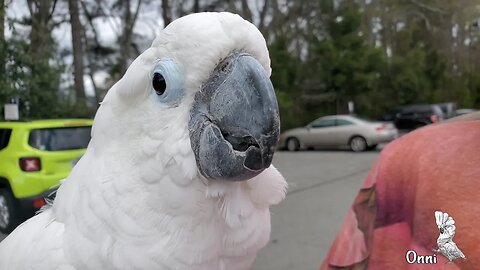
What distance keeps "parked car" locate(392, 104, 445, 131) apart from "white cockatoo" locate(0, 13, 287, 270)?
52.3ft

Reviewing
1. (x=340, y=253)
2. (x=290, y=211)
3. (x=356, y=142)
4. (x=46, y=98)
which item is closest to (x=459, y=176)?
(x=340, y=253)

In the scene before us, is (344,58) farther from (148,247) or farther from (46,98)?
(148,247)

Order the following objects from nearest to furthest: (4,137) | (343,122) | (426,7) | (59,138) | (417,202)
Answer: (417,202) → (59,138) → (4,137) → (343,122) → (426,7)

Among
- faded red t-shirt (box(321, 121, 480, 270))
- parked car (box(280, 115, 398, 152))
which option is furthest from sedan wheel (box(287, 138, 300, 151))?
faded red t-shirt (box(321, 121, 480, 270))

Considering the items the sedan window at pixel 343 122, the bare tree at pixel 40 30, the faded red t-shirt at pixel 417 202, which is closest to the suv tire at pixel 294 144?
the sedan window at pixel 343 122

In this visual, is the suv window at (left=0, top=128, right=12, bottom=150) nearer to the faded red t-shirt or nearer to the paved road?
the paved road

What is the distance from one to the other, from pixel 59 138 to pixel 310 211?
3.26 m

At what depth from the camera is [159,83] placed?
111 cm

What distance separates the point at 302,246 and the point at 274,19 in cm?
1501

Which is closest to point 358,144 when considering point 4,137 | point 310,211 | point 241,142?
point 310,211

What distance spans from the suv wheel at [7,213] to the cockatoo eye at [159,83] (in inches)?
182

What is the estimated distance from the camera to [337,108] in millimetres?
18234

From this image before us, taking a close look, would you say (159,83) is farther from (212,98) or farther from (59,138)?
(59,138)

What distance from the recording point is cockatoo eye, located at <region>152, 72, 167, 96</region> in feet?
3.62
